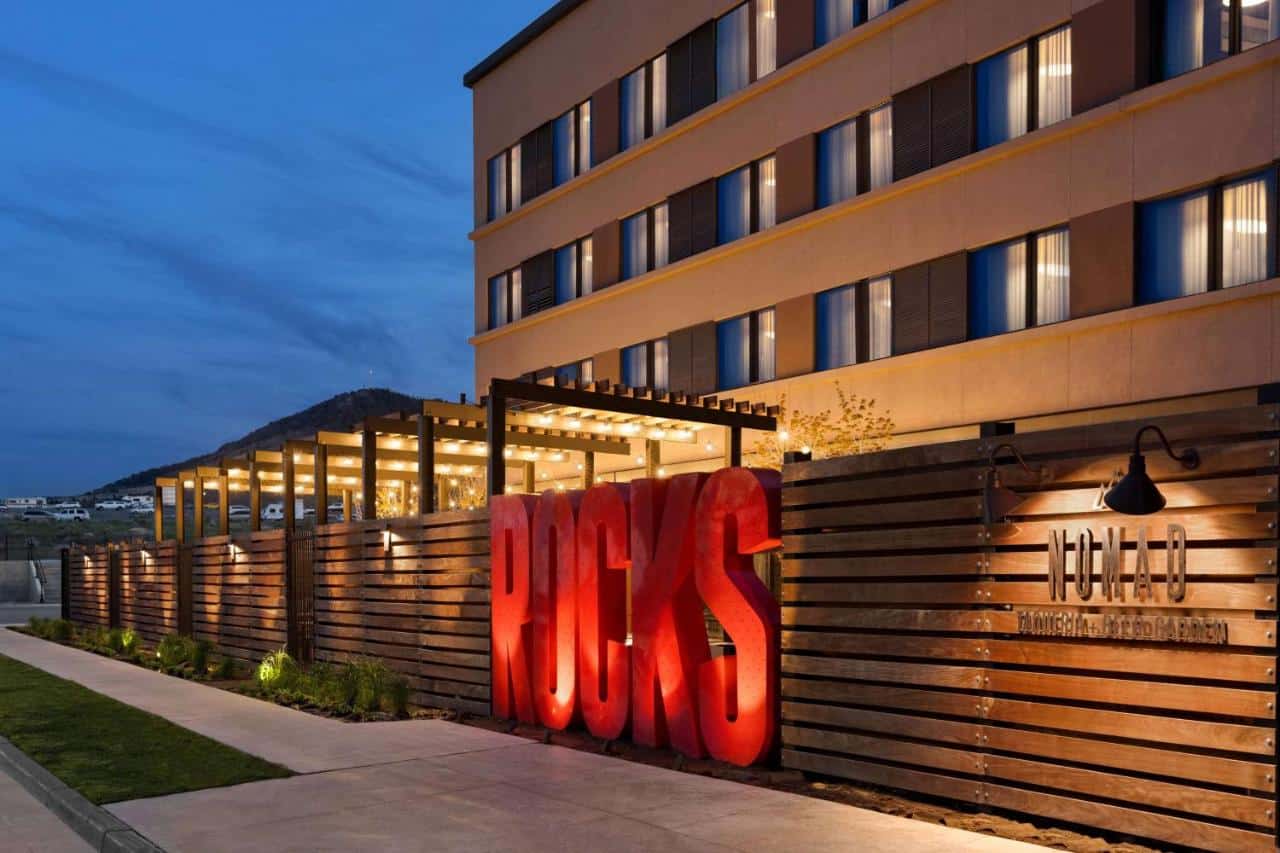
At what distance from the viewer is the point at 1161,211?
18.1 m

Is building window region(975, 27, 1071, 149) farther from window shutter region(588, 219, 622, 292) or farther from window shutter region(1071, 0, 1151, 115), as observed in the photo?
window shutter region(588, 219, 622, 292)

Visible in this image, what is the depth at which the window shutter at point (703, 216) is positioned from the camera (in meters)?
27.3

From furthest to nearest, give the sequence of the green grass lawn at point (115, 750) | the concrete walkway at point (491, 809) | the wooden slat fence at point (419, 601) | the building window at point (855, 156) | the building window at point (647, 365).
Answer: the building window at point (647, 365) < the building window at point (855, 156) < the wooden slat fence at point (419, 601) < the green grass lawn at point (115, 750) < the concrete walkway at point (491, 809)

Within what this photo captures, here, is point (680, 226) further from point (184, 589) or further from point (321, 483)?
point (184, 589)

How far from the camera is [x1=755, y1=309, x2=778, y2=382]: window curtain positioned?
25656mm

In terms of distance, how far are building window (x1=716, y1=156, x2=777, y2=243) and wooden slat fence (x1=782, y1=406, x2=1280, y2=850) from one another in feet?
50.2

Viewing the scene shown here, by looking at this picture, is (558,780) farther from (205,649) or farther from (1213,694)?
(205,649)

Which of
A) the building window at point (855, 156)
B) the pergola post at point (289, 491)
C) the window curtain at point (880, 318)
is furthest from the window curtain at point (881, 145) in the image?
the pergola post at point (289, 491)

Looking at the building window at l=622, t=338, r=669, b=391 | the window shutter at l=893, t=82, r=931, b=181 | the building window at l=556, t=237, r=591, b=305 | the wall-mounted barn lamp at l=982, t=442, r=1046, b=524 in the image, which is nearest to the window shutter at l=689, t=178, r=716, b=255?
the building window at l=622, t=338, r=669, b=391

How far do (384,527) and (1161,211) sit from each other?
12065 mm

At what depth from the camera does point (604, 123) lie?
102ft

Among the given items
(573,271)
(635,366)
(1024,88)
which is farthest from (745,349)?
(1024,88)

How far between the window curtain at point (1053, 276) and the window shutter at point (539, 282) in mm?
15821

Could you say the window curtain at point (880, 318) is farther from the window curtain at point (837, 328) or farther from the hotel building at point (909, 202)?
the window curtain at point (837, 328)
